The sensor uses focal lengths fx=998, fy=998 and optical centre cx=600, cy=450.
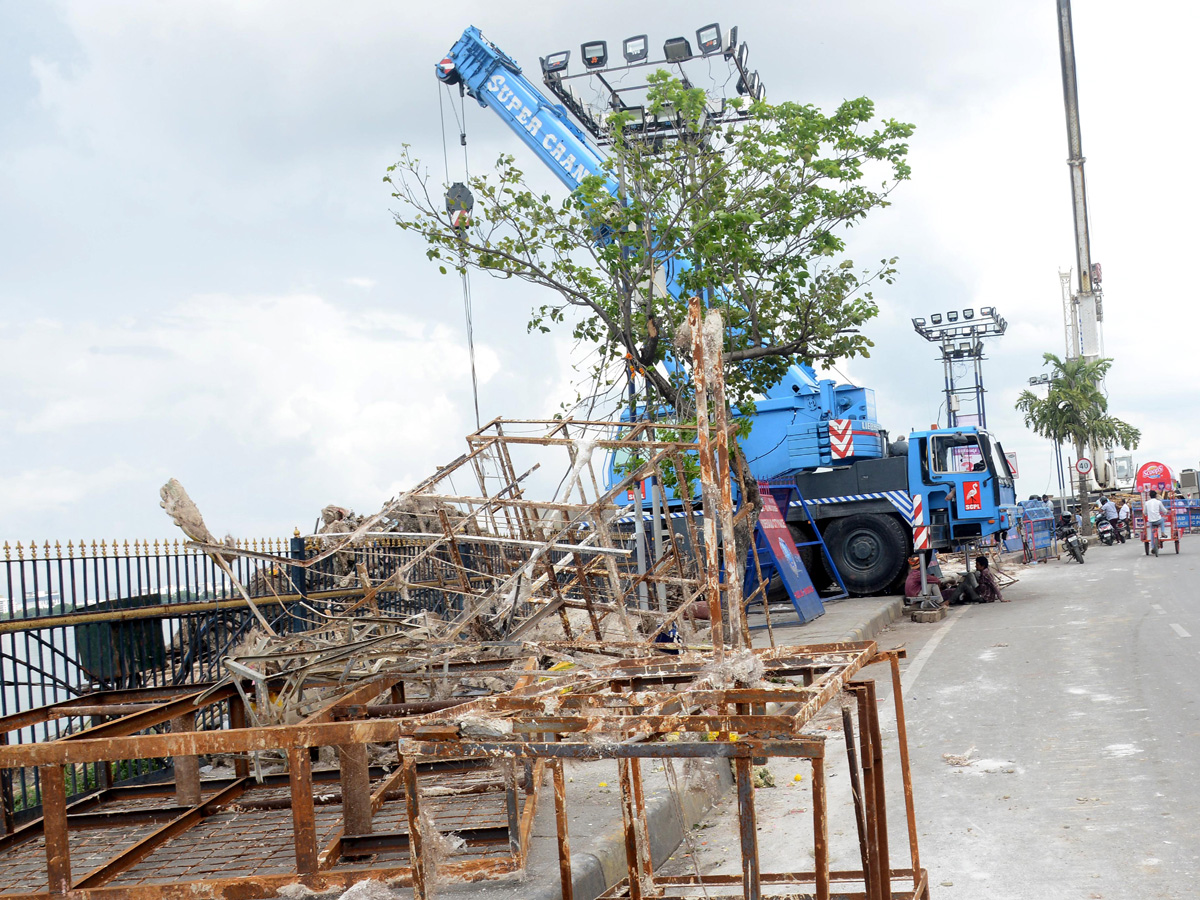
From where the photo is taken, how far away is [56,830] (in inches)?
137

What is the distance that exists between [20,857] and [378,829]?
72.4 inches

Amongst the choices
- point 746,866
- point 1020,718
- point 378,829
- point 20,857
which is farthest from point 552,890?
point 1020,718

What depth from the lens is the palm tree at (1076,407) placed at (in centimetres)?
4462

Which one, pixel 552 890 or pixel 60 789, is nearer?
pixel 60 789

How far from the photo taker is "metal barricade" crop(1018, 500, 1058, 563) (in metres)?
27.4

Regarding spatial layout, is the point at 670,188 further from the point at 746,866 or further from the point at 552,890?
the point at 746,866

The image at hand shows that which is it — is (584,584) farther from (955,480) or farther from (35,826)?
(955,480)

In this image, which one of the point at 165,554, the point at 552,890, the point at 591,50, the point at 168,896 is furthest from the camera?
the point at 591,50

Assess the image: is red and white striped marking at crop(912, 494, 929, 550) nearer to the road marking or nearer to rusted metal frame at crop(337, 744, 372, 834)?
the road marking

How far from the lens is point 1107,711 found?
26.7 feet


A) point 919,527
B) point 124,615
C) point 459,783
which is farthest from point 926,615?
point 124,615

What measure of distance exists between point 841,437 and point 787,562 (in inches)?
162

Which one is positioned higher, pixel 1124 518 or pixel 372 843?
pixel 372 843

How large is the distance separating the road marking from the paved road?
0.13 ft
